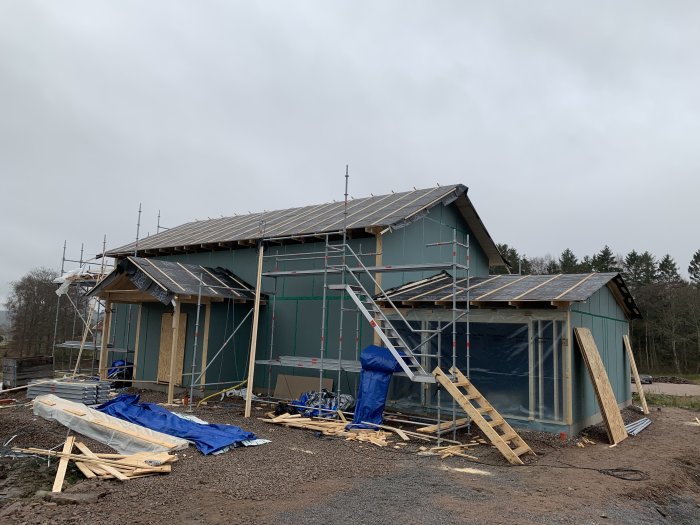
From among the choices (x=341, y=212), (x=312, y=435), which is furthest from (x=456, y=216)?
(x=312, y=435)

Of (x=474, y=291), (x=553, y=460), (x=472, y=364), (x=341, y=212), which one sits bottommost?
(x=553, y=460)

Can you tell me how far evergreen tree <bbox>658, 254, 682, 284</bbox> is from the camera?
44.9 m

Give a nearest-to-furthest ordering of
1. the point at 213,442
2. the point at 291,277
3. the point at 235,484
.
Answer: the point at 235,484 < the point at 213,442 < the point at 291,277

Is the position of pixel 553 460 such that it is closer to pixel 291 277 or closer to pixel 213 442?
pixel 213 442

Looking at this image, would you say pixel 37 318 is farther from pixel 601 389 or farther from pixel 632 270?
pixel 632 270

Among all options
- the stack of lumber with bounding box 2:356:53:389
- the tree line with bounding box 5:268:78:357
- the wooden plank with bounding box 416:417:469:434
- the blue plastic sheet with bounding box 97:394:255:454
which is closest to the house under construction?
the wooden plank with bounding box 416:417:469:434

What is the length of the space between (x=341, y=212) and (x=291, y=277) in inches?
118

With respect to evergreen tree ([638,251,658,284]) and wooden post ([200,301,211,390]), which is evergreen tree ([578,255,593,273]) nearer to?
evergreen tree ([638,251,658,284])

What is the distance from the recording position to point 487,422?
32.4 ft

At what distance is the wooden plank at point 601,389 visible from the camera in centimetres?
1118

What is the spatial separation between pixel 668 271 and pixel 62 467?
2028 inches

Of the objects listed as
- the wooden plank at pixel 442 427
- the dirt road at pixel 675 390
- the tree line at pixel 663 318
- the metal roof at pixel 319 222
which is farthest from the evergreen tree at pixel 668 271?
the wooden plank at pixel 442 427

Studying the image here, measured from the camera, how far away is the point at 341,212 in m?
17.0

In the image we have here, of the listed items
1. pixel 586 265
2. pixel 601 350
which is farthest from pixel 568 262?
pixel 601 350
